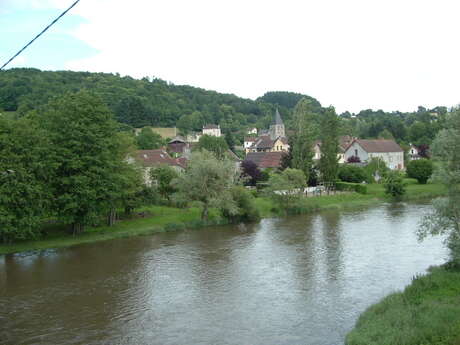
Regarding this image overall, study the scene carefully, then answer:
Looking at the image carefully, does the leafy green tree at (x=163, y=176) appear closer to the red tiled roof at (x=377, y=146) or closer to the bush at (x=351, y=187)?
the bush at (x=351, y=187)

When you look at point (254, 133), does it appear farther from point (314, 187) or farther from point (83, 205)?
point (83, 205)

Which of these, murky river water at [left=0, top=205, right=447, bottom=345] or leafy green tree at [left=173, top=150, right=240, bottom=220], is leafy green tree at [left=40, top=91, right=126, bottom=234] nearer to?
murky river water at [left=0, top=205, right=447, bottom=345]

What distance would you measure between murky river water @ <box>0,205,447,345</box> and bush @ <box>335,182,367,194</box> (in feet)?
53.0

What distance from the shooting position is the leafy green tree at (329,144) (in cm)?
4956

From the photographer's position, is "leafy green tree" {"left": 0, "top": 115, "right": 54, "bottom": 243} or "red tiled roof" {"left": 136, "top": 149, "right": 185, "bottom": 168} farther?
"red tiled roof" {"left": 136, "top": 149, "right": 185, "bottom": 168}

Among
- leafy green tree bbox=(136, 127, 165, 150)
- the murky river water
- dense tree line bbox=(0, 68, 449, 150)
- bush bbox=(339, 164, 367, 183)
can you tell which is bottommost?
the murky river water

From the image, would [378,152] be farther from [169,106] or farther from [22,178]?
[169,106]

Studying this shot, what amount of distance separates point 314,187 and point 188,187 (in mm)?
18075

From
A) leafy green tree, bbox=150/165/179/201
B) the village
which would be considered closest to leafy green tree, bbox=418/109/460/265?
the village

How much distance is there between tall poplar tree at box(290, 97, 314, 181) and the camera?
49.2m

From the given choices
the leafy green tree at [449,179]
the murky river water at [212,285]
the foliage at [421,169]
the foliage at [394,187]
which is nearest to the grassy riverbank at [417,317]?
the murky river water at [212,285]

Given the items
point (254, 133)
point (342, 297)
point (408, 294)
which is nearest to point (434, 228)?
point (408, 294)

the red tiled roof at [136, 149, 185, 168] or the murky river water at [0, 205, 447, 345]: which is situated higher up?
the red tiled roof at [136, 149, 185, 168]

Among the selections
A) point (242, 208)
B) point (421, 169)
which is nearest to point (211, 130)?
point (421, 169)
